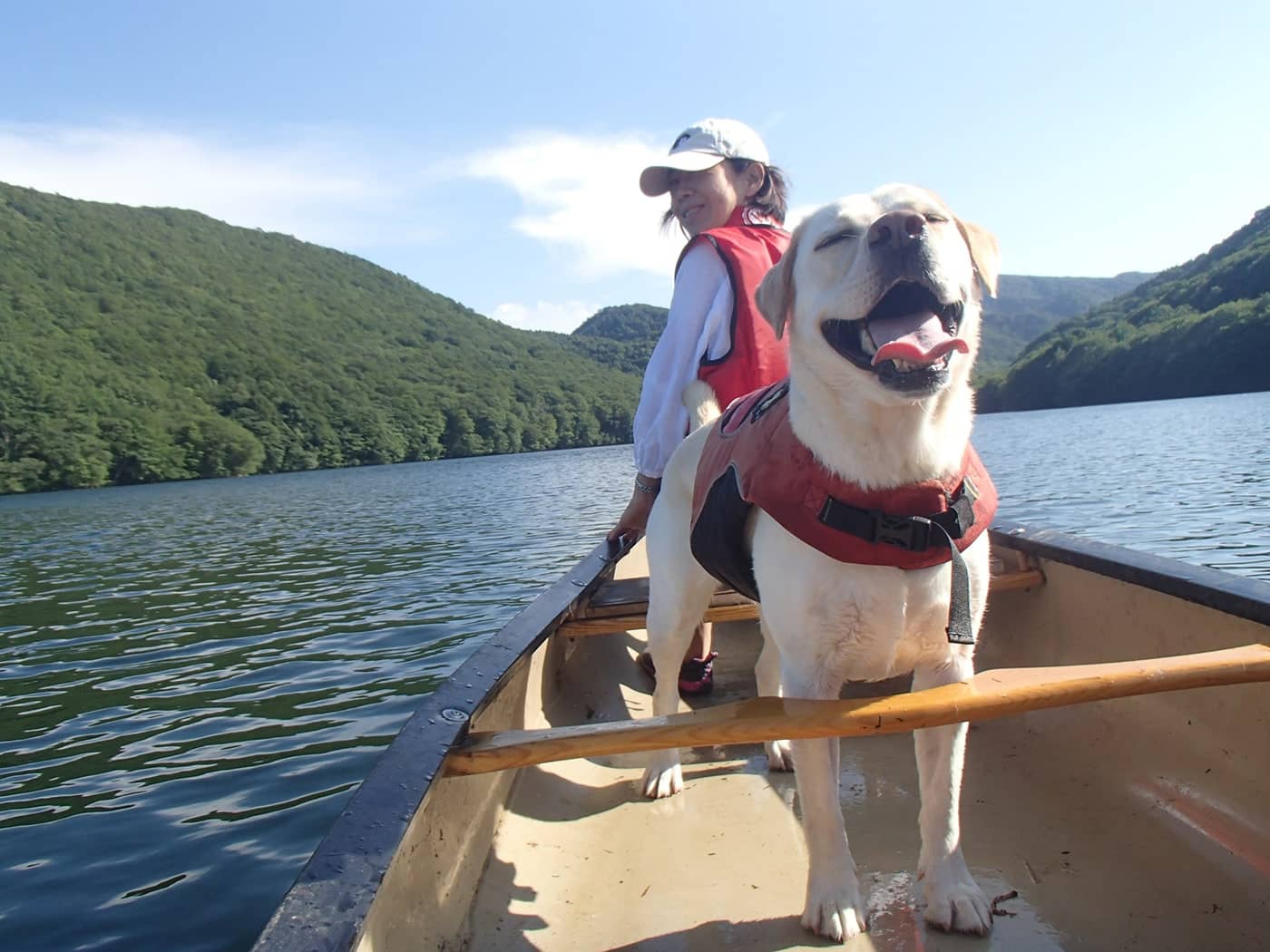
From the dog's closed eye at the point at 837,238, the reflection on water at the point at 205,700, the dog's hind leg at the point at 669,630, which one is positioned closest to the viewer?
the dog's closed eye at the point at 837,238

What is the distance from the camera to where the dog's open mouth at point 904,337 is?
204 centimetres

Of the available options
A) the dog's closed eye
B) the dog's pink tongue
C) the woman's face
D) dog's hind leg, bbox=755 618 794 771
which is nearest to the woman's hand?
dog's hind leg, bbox=755 618 794 771

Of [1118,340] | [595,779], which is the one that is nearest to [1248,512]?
[595,779]

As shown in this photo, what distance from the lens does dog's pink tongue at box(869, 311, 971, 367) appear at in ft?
6.63

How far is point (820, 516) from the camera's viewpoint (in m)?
2.24

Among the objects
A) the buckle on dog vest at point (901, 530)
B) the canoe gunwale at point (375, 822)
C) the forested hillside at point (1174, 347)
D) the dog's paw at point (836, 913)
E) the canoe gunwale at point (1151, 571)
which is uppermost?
the forested hillside at point (1174, 347)

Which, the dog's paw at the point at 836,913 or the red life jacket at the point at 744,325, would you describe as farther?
the red life jacket at the point at 744,325

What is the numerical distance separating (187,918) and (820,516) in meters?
3.96

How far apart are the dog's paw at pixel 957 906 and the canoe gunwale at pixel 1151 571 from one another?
1.15m

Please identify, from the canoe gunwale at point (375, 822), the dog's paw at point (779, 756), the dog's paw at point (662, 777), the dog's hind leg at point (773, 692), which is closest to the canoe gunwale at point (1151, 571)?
the dog's hind leg at point (773, 692)

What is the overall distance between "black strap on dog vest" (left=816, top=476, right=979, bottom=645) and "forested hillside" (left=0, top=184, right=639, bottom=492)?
230ft

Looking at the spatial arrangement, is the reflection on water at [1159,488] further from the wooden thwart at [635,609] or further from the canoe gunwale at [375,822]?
the canoe gunwale at [375,822]

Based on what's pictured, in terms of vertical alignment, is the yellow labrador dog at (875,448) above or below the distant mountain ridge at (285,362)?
below

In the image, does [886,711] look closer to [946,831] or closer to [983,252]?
[946,831]
